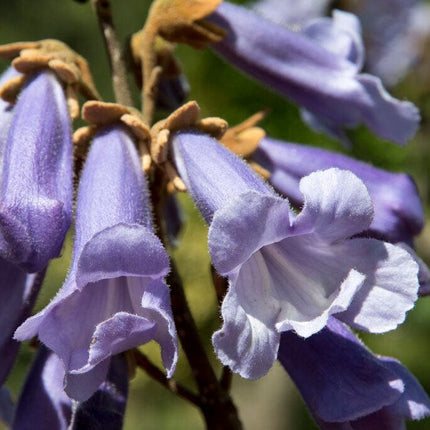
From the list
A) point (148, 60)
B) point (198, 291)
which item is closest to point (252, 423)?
point (198, 291)

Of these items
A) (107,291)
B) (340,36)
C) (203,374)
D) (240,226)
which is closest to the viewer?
(240,226)

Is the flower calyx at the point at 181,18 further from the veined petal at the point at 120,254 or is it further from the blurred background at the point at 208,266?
the blurred background at the point at 208,266

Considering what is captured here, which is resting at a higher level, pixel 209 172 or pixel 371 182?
pixel 209 172

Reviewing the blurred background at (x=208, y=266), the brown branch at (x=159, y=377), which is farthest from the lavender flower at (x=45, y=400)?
the blurred background at (x=208, y=266)

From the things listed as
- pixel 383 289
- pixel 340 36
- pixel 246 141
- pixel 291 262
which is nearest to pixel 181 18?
pixel 246 141

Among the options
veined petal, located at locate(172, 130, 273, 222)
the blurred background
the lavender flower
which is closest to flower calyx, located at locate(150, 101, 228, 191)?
veined petal, located at locate(172, 130, 273, 222)

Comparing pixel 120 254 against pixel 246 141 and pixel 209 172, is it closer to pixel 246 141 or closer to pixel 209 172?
pixel 209 172
